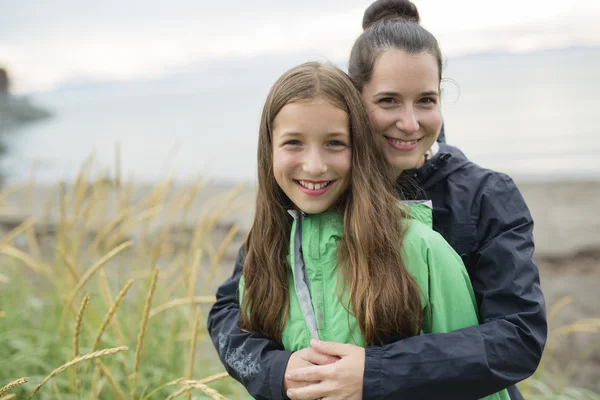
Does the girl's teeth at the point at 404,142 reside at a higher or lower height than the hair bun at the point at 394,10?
lower

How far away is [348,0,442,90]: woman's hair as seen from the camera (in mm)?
2049

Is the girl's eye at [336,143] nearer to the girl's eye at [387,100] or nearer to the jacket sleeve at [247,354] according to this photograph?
the girl's eye at [387,100]

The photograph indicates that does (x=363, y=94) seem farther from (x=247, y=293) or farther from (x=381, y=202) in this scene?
(x=247, y=293)

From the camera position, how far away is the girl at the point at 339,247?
69.8 inches

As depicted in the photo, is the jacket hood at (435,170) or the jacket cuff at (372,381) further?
the jacket hood at (435,170)

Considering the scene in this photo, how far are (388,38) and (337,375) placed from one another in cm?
105

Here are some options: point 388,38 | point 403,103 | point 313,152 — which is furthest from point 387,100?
point 313,152

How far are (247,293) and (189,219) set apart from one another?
20.0ft

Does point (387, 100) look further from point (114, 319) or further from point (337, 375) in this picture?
point (114, 319)

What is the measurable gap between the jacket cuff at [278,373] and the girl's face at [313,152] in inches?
16.4

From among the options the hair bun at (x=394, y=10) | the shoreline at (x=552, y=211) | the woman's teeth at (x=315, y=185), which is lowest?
the shoreline at (x=552, y=211)

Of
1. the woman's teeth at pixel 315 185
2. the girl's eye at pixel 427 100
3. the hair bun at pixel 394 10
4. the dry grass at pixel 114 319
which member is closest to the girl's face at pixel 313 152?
the woman's teeth at pixel 315 185

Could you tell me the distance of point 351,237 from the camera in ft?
6.07

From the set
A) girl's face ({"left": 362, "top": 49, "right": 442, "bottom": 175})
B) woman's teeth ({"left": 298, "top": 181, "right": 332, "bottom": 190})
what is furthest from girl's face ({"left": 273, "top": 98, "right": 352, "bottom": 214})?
girl's face ({"left": 362, "top": 49, "right": 442, "bottom": 175})
